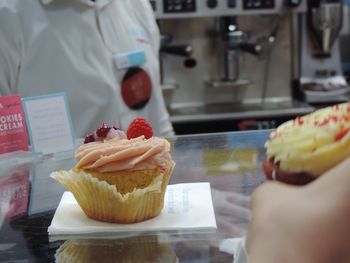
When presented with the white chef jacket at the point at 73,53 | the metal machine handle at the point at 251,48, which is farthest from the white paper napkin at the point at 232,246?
the metal machine handle at the point at 251,48

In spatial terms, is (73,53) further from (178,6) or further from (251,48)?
(251,48)

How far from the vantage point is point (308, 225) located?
44 centimetres

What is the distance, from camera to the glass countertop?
2.80ft

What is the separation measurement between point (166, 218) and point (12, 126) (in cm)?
51

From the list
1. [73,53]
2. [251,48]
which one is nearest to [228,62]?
[251,48]

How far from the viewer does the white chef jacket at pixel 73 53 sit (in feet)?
5.83

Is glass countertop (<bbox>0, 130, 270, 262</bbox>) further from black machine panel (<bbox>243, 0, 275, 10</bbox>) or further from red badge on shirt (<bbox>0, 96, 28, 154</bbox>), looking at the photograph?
black machine panel (<bbox>243, 0, 275, 10</bbox>)

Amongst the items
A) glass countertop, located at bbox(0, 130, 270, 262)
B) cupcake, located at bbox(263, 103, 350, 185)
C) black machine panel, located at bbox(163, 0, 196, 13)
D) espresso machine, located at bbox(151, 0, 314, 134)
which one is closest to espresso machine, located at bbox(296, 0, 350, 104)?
espresso machine, located at bbox(151, 0, 314, 134)

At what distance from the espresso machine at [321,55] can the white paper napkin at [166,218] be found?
177cm

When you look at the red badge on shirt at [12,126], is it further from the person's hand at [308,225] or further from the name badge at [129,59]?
the person's hand at [308,225]

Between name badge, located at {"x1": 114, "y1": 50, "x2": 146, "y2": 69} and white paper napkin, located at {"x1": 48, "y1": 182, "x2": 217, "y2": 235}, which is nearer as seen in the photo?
white paper napkin, located at {"x1": 48, "y1": 182, "x2": 217, "y2": 235}

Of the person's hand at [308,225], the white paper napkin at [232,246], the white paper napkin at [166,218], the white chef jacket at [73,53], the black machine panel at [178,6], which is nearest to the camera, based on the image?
the person's hand at [308,225]

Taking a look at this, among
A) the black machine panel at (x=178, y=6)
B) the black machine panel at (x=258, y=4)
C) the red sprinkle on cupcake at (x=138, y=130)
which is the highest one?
the black machine panel at (x=178, y=6)

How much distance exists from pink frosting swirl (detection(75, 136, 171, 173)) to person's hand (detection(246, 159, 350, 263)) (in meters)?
0.61
